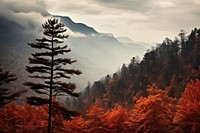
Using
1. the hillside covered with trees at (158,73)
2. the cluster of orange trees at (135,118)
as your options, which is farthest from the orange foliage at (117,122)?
the hillside covered with trees at (158,73)

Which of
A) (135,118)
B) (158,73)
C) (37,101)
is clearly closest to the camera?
(37,101)

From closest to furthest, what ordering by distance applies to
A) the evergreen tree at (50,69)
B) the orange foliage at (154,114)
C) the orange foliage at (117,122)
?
the evergreen tree at (50,69), the orange foliage at (154,114), the orange foliage at (117,122)

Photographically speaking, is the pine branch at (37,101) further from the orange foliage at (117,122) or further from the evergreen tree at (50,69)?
the orange foliage at (117,122)

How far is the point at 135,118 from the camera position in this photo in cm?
4406

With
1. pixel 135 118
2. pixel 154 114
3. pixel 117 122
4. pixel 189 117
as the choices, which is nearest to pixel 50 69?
pixel 154 114

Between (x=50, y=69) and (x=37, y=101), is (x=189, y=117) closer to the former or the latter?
(x=50, y=69)

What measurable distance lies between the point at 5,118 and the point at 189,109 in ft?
85.6

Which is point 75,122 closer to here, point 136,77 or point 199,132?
point 199,132

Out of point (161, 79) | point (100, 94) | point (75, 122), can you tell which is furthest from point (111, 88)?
point (75, 122)

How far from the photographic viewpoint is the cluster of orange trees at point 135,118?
135 ft

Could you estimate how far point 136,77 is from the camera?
178 meters

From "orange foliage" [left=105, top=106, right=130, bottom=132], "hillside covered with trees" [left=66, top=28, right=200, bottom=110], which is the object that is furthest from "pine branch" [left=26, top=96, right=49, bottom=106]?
"hillside covered with trees" [left=66, top=28, right=200, bottom=110]

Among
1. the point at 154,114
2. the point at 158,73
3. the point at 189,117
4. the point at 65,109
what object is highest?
the point at 65,109

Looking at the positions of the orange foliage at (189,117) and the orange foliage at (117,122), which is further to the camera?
the orange foliage at (117,122)
